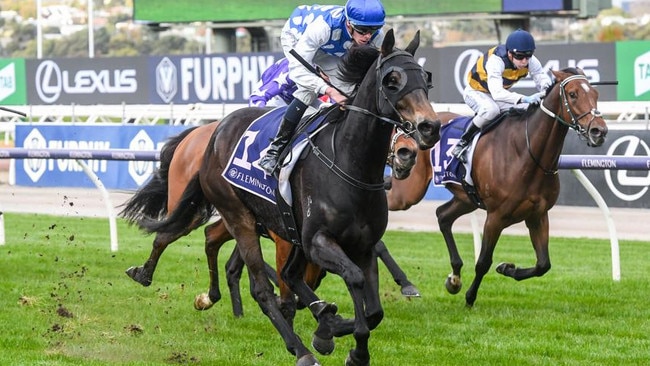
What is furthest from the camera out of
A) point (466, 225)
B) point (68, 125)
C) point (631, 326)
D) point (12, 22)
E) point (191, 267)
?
A: point (12, 22)

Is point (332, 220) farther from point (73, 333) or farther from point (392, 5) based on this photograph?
point (392, 5)

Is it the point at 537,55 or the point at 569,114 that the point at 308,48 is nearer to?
the point at 569,114

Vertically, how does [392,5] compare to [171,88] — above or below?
above

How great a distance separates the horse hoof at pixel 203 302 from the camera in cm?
736

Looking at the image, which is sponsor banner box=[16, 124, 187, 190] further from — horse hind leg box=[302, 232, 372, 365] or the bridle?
the bridle

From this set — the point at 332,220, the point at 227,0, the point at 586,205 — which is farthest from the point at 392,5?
the point at 332,220

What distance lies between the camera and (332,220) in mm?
5391

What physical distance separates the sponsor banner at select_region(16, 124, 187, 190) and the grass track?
574 cm

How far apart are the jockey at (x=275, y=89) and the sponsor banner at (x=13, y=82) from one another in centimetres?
1535

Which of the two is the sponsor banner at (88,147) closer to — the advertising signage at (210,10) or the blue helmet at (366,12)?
the advertising signage at (210,10)

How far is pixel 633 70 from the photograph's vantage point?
16594 mm

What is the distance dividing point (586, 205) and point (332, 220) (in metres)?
8.85

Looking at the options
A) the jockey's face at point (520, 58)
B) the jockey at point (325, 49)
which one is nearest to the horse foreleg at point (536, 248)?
the jockey's face at point (520, 58)

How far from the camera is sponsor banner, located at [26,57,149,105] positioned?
69.7 feet
